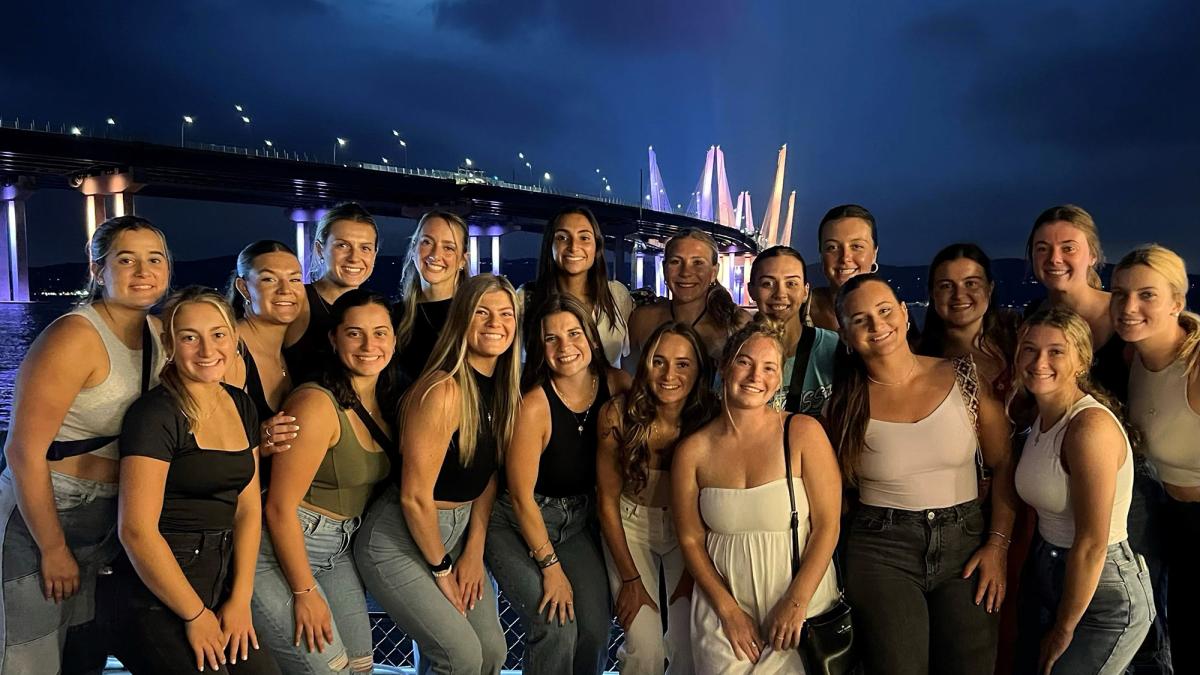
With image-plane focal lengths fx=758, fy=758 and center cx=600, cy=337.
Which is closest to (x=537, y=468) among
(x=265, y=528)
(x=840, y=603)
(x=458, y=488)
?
(x=458, y=488)

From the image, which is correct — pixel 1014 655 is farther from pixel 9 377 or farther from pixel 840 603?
pixel 9 377

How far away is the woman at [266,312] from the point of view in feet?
9.87

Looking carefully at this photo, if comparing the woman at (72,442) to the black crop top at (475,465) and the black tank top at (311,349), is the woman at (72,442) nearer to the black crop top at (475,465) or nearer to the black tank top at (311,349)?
the black tank top at (311,349)

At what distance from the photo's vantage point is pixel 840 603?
2738 millimetres

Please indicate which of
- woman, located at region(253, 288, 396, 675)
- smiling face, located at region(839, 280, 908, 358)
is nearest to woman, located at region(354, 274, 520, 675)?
woman, located at region(253, 288, 396, 675)

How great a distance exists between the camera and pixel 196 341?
250cm

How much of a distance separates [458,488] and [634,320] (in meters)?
1.46

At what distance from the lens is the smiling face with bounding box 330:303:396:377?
2.90m

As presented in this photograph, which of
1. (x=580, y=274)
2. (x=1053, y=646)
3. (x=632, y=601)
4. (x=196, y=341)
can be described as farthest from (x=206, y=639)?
(x=1053, y=646)

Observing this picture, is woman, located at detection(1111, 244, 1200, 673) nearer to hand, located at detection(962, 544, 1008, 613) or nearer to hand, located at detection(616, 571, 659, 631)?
hand, located at detection(962, 544, 1008, 613)

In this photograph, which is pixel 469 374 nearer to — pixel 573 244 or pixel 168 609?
pixel 573 244

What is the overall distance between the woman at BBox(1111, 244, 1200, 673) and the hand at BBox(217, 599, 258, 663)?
3297 millimetres

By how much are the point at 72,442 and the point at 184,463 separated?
1.34 feet

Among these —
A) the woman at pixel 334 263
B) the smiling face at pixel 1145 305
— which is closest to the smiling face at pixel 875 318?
the smiling face at pixel 1145 305
